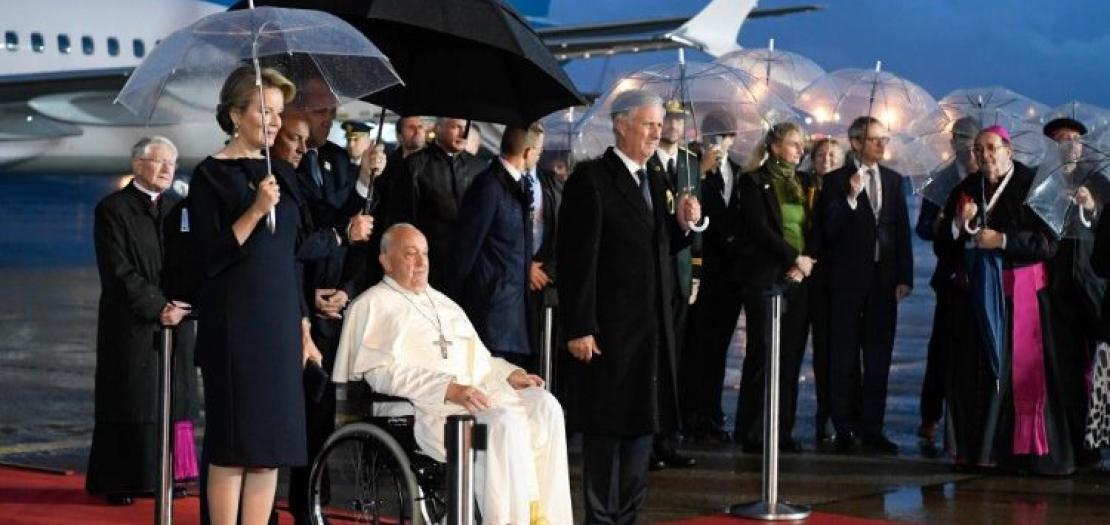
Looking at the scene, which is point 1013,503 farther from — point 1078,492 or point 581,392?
point 581,392

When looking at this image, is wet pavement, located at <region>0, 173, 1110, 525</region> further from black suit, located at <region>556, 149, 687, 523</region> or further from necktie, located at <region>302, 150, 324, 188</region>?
necktie, located at <region>302, 150, 324, 188</region>

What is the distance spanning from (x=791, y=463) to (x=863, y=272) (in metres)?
1.32

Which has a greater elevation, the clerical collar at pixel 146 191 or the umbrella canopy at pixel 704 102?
the umbrella canopy at pixel 704 102

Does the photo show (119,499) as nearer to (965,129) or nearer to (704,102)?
(704,102)

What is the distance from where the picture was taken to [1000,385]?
956cm

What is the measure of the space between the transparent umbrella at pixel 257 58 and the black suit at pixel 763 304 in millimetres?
4033

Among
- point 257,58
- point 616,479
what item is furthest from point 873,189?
point 257,58

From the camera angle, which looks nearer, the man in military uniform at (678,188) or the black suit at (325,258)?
the black suit at (325,258)

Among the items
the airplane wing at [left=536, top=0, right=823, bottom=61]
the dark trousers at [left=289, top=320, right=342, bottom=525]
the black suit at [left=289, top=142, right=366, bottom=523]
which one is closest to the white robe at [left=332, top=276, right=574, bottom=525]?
the black suit at [left=289, top=142, right=366, bottom=523]

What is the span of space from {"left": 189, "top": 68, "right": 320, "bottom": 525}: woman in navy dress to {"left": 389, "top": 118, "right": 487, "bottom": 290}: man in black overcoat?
8.25ft

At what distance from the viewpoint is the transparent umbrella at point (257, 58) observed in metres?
5.96

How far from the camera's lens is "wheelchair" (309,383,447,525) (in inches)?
245

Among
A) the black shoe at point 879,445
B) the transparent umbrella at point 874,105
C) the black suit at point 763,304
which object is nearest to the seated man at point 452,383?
the black suit at point 763,304

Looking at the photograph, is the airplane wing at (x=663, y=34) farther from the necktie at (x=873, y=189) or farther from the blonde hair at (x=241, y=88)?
the blonde hair at (x=241, y=88)
